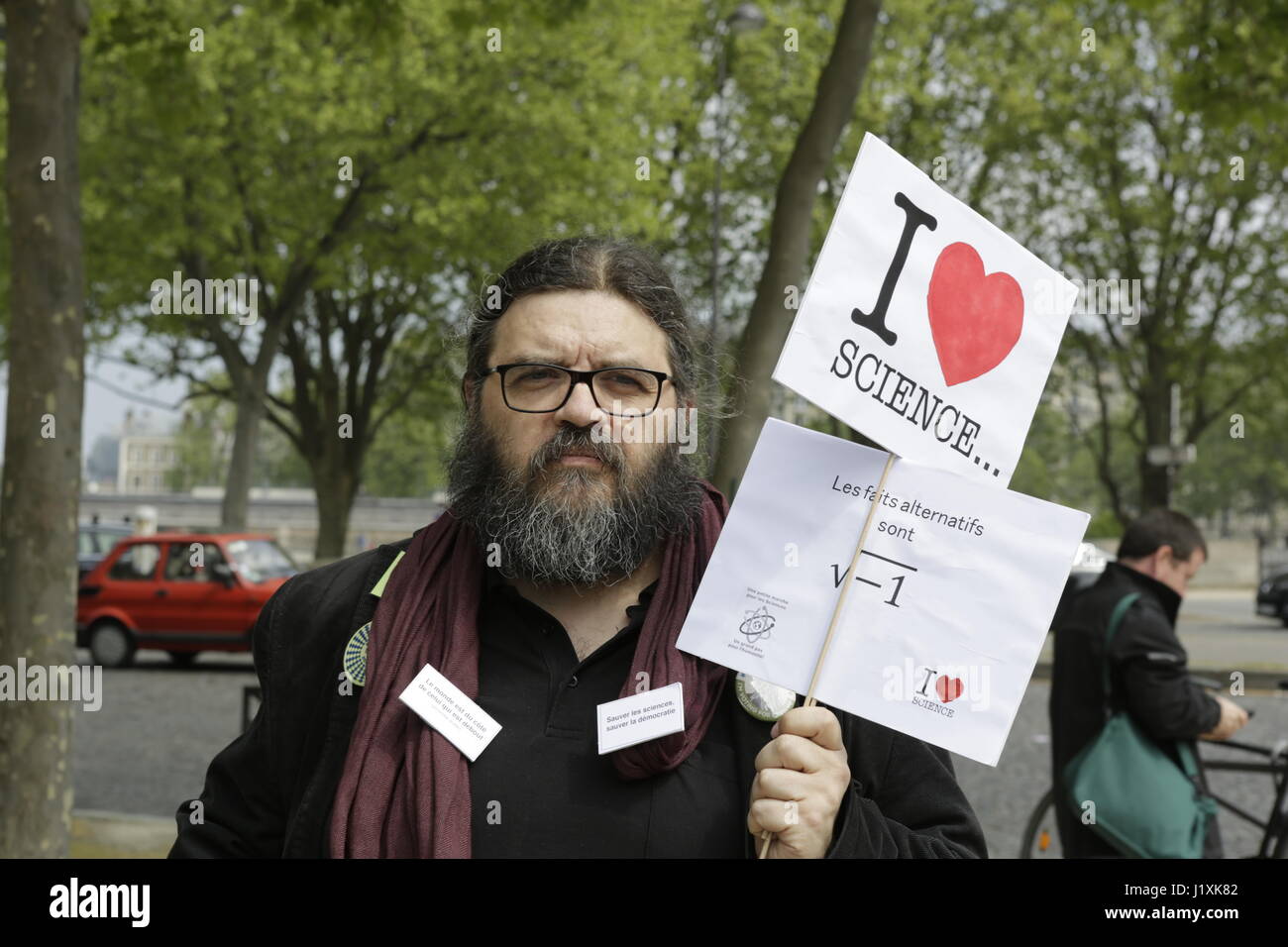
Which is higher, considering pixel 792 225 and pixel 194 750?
pixel 792 225

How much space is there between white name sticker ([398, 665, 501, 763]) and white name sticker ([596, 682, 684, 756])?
0.18m

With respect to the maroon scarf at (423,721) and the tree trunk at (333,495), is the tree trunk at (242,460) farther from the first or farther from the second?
the maroon scarf at (423,721)

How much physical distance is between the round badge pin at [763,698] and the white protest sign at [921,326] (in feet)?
1.42

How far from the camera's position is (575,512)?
236 centimetres

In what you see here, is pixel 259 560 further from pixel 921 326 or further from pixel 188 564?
pixel 921 326

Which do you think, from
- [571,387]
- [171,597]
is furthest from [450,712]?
[171,597]

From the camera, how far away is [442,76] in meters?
19.0

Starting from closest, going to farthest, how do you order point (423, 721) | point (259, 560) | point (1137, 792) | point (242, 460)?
point (423, 721) → point (1137, 792) → point (259, 560) → point (242, 460)

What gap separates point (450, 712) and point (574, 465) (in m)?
0.47

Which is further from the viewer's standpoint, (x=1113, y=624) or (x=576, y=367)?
(x=1113, y=624)

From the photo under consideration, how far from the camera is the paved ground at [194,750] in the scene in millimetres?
8109

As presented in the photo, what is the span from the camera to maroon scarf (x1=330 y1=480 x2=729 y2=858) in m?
2.16
